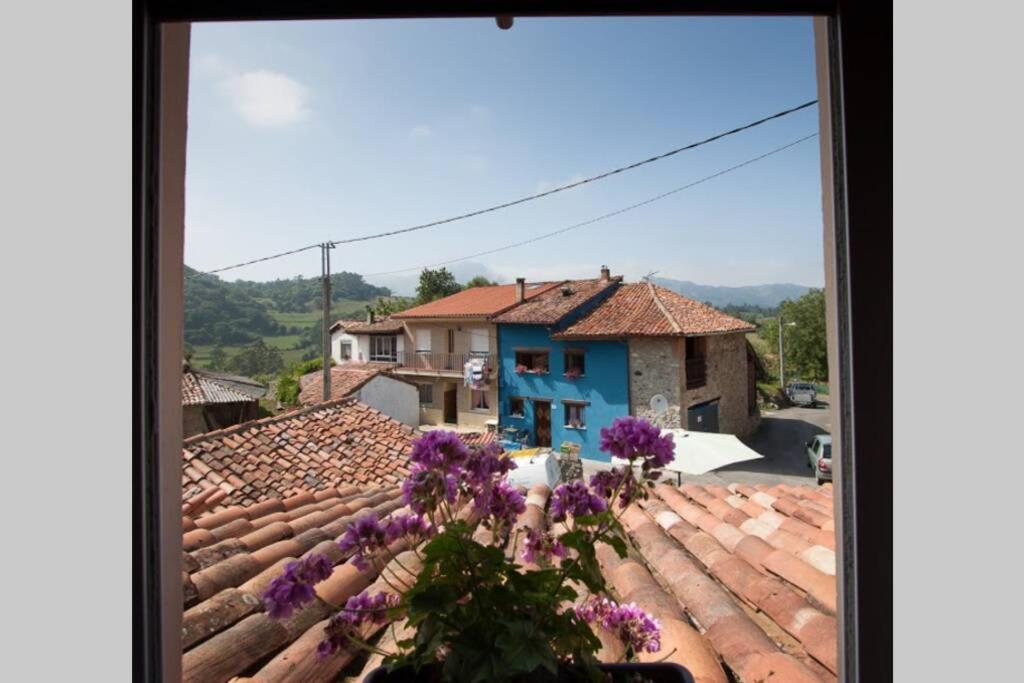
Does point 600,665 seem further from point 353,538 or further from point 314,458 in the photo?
point 314,458

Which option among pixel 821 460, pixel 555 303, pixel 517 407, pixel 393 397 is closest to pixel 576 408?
pixel 517 407

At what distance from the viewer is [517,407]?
4156 millimetres

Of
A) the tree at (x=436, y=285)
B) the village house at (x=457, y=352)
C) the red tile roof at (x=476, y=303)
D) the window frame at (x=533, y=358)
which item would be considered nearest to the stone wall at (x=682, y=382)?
the window frame at (x=533, y=358)

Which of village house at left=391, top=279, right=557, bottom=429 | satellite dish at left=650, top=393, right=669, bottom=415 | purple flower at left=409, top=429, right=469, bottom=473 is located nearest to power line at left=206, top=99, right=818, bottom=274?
purple flower at left=409, top=429, right=469, bottom=473

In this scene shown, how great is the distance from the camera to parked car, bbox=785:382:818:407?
180cm

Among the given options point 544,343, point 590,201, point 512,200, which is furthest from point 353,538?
point 544,343

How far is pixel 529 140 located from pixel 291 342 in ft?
5.43

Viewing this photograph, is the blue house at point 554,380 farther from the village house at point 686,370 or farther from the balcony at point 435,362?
the balcony at point 435,362

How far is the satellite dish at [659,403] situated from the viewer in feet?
9.67

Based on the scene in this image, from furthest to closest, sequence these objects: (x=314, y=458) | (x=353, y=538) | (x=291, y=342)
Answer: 1. (x=314, y=458)
2. (x=291, y=342)
3. (x=353, y=538)

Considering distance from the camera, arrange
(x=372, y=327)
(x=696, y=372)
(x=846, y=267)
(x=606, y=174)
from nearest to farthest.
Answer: (x=846, y=267) → (x=606, y=174) → (x=696, y=372) → (x=372, y=327)

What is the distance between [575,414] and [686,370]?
90 centimetres

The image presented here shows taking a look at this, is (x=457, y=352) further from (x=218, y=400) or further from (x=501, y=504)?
(x=501, y=504)

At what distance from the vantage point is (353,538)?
1.43 feet
